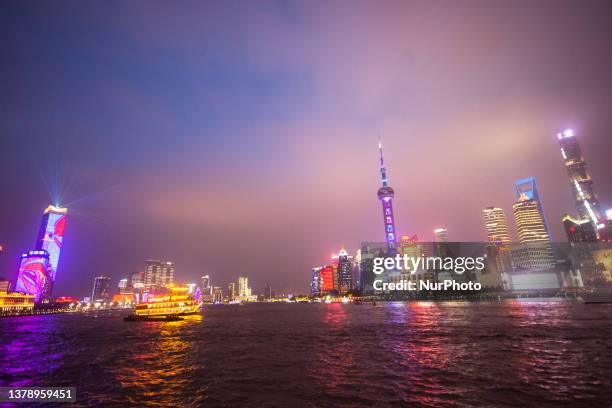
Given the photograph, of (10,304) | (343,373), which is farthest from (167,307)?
(10,304)

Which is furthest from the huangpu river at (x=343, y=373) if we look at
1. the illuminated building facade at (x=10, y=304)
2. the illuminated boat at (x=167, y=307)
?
the illuminated building facade at (x=10, y=304)

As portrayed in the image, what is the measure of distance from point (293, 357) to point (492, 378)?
55.2 ft

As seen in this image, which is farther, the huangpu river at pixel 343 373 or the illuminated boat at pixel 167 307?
the illuminated boat at pixel 167 307

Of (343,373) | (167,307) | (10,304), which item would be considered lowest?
(343,373)

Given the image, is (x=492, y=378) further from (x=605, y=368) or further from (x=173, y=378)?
(x=173, y=378)

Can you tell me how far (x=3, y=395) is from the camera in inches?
810

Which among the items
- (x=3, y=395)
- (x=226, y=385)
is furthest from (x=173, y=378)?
(x=3, y=395)

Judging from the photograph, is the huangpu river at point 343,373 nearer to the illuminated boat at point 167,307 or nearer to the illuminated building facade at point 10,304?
the illuminated boat at point 167,307

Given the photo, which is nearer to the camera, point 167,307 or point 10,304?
point 167,307

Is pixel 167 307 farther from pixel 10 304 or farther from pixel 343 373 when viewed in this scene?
pixel 10 304

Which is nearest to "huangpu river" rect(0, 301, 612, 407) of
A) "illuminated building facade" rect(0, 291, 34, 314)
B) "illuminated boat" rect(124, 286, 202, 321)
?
"illuminated boat" rect(124, 286, 202, 321)

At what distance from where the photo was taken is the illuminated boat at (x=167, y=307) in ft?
346

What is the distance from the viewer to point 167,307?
113438mm

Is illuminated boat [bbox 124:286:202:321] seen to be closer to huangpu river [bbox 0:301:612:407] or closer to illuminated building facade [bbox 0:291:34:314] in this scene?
huangpu river [bbox 0:301:612:407]
